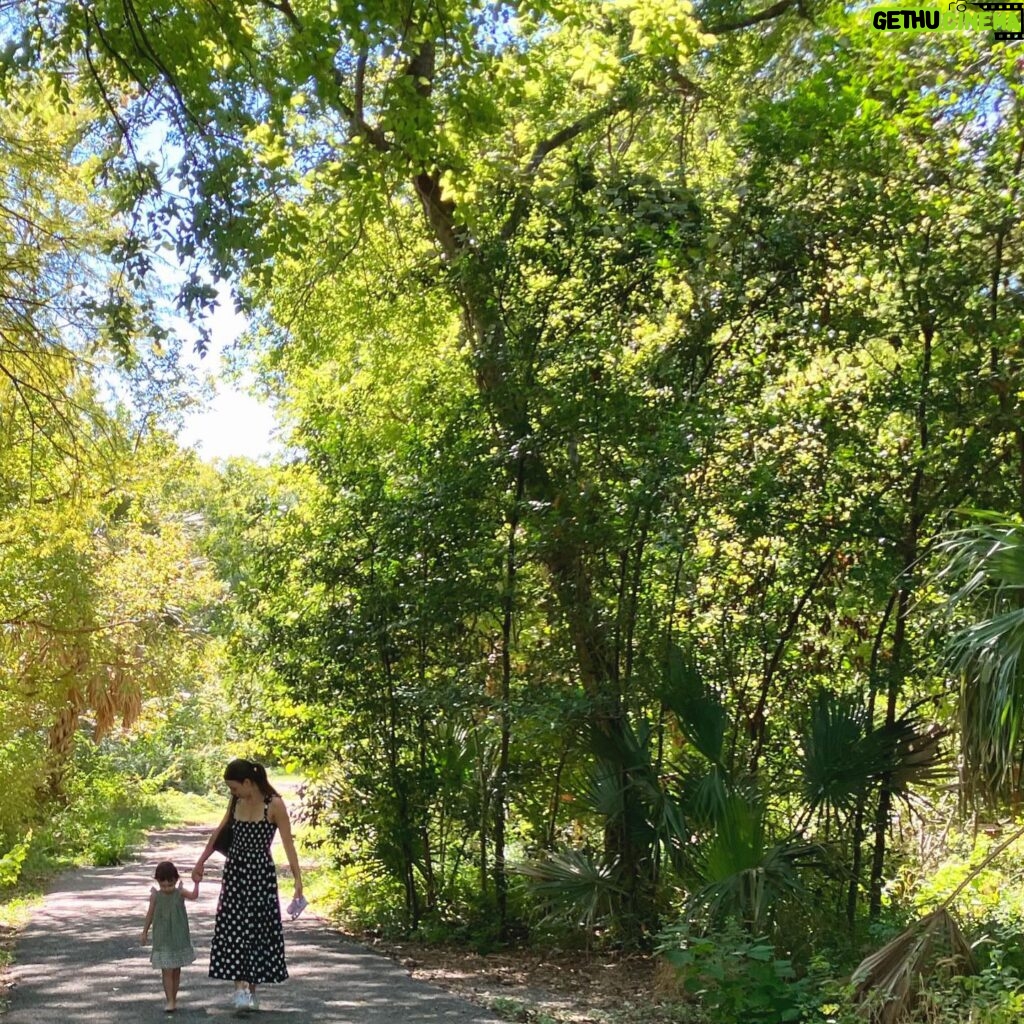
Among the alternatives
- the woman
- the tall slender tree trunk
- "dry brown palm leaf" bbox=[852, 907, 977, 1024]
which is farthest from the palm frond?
"dry brown palm leaf" bbox=[852, 907, 977, 1024]

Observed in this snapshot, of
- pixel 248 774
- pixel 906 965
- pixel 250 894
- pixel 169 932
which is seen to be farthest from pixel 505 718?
pixel 906 965

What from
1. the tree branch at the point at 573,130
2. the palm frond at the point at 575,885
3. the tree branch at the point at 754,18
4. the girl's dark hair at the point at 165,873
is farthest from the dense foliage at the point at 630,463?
the girl's dark hair at the point at 165,873

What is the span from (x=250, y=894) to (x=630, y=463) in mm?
4647

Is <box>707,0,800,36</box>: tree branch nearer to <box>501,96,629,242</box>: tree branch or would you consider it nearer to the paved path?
<box>501,96,629,242</box>: tree branch

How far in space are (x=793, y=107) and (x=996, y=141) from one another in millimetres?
1652

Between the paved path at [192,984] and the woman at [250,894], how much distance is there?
0.26 meters

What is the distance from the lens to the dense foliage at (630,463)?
8227 millimetres

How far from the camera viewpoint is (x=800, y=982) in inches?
278

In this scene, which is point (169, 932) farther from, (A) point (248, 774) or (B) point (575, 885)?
(B) point (575, 885)

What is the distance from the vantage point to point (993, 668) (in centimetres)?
654

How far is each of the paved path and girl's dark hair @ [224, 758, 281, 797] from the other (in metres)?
1.43

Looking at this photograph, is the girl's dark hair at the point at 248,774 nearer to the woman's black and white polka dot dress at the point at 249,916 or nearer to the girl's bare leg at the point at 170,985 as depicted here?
the woman's black and white polka dot dress at the point at 249,916

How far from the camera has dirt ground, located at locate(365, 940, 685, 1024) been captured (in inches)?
314

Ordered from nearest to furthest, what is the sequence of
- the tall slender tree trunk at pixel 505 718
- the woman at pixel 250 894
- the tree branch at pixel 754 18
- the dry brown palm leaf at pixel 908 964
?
the dry brown palm leaf at pixel 908 964, the woman at pixel 250 894, the tall slender tree trunk at pixel 505 718, the tree branch at pixel 754 18
